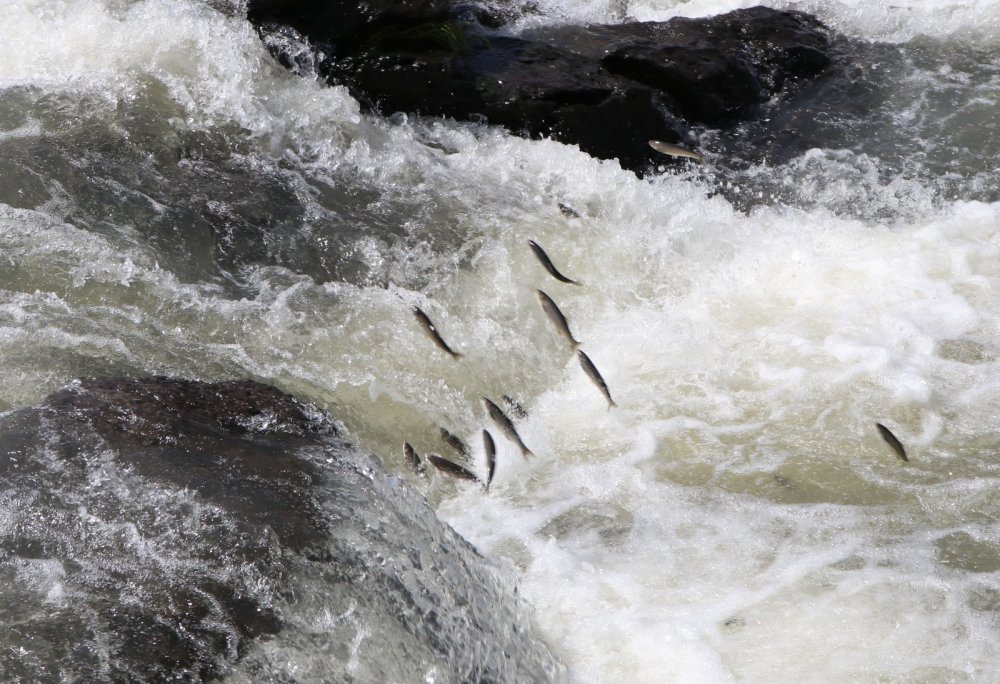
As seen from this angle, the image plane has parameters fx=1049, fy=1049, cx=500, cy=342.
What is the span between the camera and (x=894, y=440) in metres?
4.31

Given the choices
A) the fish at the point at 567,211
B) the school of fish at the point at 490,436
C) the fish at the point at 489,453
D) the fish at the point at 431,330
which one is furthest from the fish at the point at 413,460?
the fish at the point at 567,211

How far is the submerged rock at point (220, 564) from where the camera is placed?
107 inches

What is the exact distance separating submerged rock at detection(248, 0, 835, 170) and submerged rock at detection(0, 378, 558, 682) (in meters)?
3.73

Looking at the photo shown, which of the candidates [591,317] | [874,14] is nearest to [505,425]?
[591,317]

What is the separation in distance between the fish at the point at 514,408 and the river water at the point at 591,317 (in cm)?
9

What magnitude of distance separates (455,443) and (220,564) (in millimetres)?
1736

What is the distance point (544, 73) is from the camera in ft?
23.0

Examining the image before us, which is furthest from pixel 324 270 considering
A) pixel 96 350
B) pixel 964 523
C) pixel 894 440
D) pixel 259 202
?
→ pixel 964 523

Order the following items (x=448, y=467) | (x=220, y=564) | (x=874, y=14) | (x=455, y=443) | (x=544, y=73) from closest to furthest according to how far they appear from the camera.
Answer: (x=220, y=564) → (x=448, y=467) → (x=455, y=443) → (x=544, y=73) → (x=874, y=14)

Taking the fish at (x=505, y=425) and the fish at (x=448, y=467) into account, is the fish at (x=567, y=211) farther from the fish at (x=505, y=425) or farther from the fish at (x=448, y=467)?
the fish at (x=448, y=467)

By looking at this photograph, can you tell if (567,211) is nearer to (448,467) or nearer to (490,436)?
(490,436)

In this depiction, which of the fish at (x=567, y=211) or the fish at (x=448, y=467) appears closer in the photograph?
the fish at (x=448, y=467)

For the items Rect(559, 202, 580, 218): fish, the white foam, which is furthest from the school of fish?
the white foam

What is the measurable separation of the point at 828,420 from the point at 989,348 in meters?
1.08
